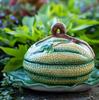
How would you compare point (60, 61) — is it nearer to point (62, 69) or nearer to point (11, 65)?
point (62, 69)

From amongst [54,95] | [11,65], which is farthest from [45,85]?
[11,65]

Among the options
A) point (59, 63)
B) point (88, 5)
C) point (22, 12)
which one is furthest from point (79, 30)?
point (88, 5)

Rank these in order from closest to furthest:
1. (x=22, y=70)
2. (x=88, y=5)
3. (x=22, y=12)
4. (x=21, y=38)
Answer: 1. (x=22, y=70)
2. (x=21, y=38)
3. (x=22, y=12)
4. (x=88, y=5)

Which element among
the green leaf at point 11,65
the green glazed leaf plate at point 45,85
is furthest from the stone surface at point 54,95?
the green leaf at point 11,65

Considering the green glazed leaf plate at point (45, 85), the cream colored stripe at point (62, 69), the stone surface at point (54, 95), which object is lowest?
the stone surface at point (54, 95)

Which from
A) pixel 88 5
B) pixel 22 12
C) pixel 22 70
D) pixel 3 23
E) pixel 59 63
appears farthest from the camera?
pixel 88 5

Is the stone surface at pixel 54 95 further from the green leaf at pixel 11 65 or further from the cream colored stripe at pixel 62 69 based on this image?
the green leaf at pixel 11 65

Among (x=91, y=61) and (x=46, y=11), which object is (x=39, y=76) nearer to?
(x=91, y=61)

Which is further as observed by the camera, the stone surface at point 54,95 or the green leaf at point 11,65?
the green leaf at point 11,65
